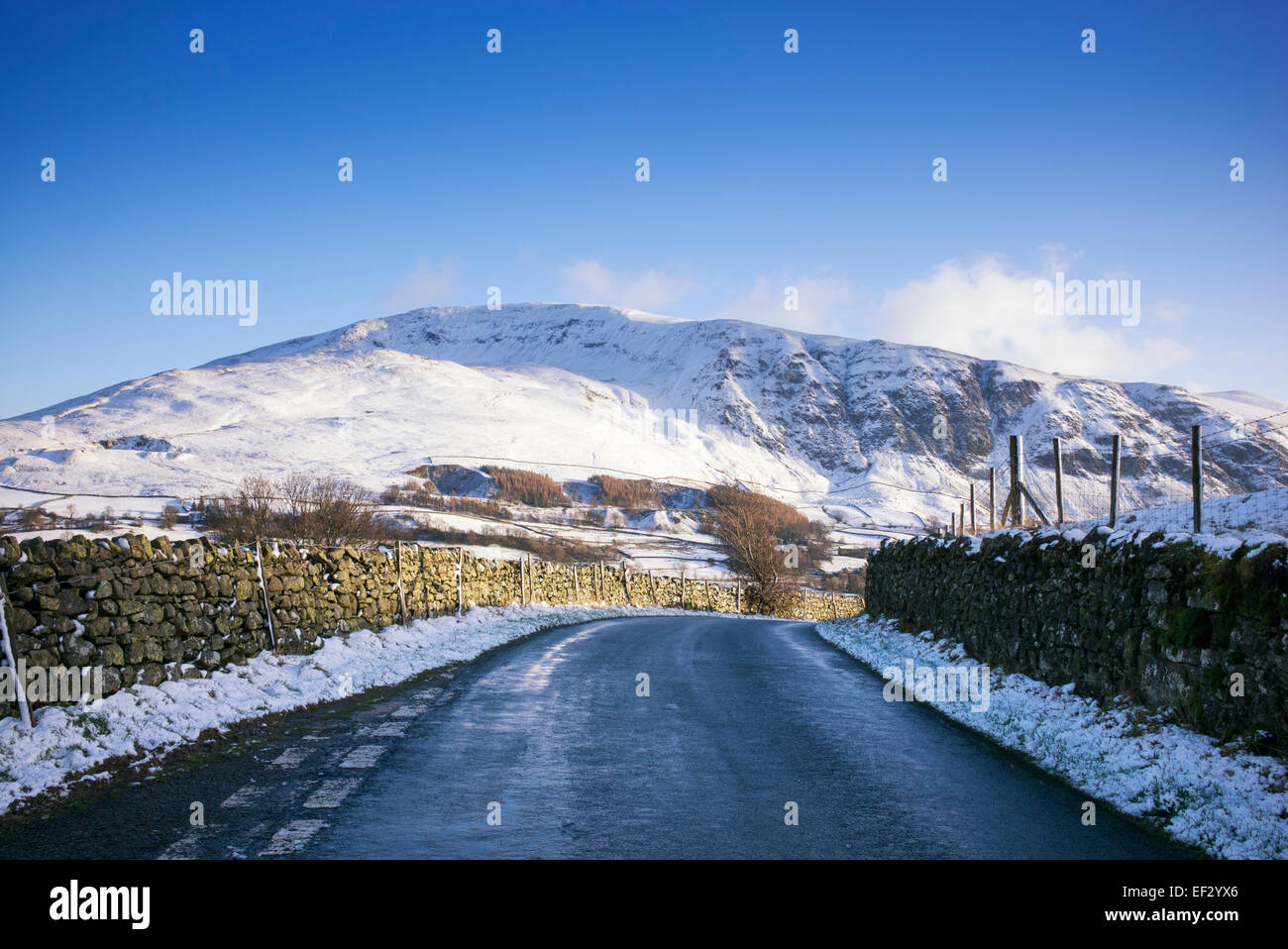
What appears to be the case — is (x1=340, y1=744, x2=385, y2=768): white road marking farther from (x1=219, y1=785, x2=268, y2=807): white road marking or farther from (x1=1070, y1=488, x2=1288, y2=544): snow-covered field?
(x1=1070, y1=488, x2=1288, y2=544): snow-covered field

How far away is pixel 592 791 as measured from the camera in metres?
6.57

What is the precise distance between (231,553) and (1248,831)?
41.0 ft

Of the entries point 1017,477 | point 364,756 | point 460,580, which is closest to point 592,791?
point 364,756

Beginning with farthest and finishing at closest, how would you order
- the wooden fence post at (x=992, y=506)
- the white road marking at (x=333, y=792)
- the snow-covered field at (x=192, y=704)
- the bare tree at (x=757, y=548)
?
the bare tree at (x=757, y=548) < the wooden fence post at (x=992, y=506) < the snow-covered field at (x=192, y=704) < the white road marking at (x=333, y=792)

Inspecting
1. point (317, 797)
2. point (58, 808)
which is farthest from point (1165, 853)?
point (58, 808)

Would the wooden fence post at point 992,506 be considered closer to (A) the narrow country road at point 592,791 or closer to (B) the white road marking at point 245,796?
(A) the narrow country road at point 592,791

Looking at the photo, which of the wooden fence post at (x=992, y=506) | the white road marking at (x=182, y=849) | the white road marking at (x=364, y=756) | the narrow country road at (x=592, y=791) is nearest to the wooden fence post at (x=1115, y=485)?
the wooden fence post at (x=992, y=506)

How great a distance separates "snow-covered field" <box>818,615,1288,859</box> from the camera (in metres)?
5.55

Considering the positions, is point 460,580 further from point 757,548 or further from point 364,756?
point 757,548

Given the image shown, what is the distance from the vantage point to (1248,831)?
5422 millimetres

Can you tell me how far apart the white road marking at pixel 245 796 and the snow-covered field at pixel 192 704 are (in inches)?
56.4

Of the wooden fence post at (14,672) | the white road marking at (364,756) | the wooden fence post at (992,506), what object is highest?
the wooden fence post at (992,506)

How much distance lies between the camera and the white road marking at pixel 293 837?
16.6 feet

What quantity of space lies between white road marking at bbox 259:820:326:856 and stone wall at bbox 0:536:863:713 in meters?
4.11
